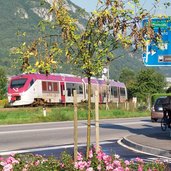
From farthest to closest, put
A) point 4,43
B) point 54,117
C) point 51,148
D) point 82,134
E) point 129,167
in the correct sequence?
point 4,43
point 54,117
point 82,134
point 51,148
point 129,167

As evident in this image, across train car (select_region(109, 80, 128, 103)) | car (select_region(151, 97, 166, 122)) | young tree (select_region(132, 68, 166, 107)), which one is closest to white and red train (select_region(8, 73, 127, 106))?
train car (select_region(109, 80, 128, 103))

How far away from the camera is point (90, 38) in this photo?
10.5 metres

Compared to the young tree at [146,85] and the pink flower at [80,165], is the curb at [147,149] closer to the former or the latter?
the pink flower at [80,165]

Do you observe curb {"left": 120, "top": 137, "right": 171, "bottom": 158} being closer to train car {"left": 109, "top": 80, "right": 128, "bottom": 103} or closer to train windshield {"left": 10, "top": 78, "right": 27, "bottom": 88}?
train windshield {"left": 10, "top": 78, "right": 27, "bottom": 88}

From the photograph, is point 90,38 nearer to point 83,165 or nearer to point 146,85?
point 83,165

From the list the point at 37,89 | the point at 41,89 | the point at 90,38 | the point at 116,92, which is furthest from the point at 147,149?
the point at 116,92

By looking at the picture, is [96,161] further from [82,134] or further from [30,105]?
[30,105]

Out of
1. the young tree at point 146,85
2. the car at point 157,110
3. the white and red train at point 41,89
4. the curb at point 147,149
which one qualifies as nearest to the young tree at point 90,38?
the curb at point 147,149

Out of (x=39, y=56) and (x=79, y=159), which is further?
(x=39, y=56)

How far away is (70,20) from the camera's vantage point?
404 inches

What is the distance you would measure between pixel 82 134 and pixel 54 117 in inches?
568

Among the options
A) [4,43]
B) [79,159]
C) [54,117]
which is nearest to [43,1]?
[79,159]

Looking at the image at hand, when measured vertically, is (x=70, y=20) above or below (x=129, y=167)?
above

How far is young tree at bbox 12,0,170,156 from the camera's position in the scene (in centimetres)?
1023
